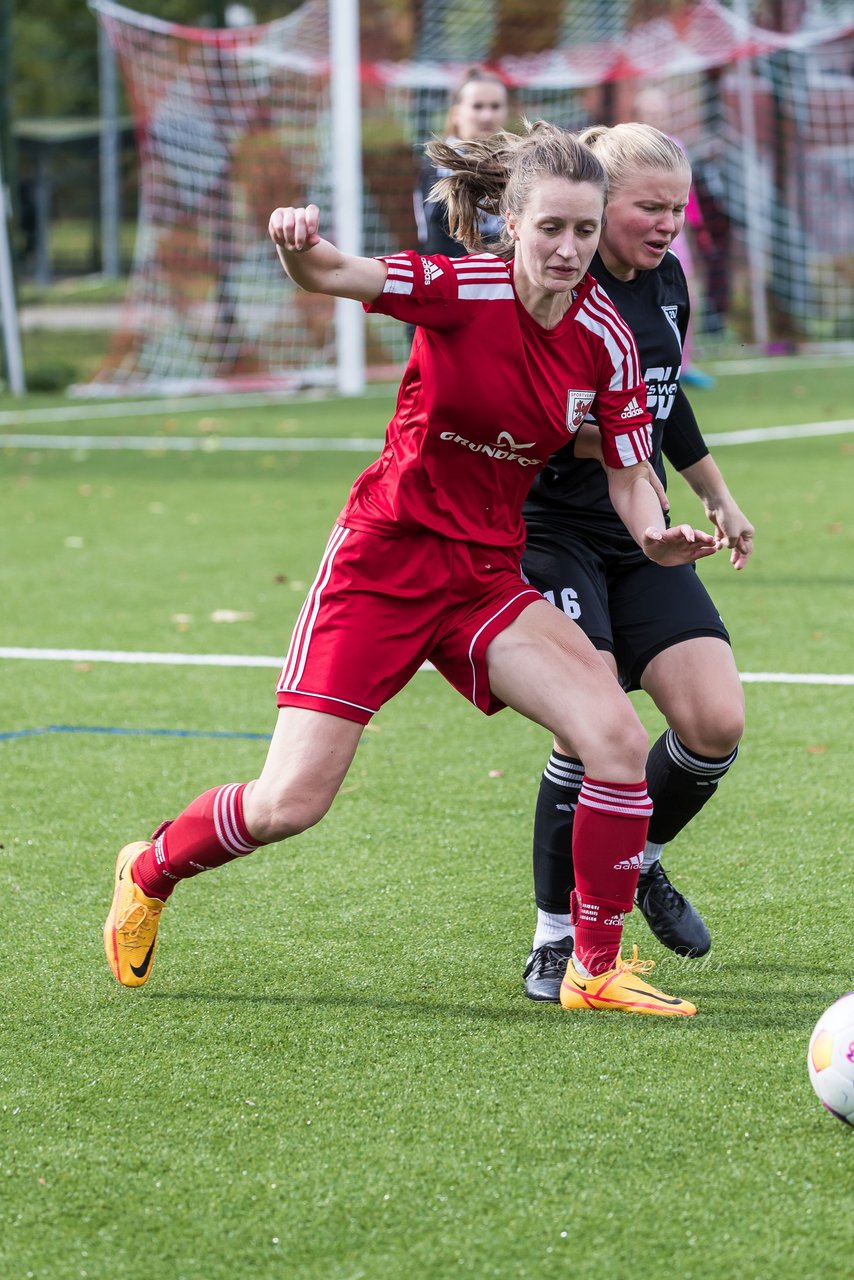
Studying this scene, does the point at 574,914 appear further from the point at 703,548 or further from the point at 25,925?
the point at 25,925

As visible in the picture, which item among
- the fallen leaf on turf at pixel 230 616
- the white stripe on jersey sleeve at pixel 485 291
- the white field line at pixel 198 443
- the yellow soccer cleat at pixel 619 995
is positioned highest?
the white stripe on jersey sleeve at pixel 485 291

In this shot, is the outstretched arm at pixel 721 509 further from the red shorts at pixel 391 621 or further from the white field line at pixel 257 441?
the white field line at pixel 257 441

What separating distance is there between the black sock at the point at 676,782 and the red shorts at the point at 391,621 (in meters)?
0.58

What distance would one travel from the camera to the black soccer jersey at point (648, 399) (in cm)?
400

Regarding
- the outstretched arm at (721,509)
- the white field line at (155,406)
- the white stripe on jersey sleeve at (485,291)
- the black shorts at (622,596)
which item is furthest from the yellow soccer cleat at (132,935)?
the white field line at (155,406)

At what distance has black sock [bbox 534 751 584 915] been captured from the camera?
12.7ft

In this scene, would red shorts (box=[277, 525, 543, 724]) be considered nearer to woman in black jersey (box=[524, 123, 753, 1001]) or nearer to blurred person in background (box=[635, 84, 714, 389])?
woman in black jersey (box=[524, 123, 753, 1001])

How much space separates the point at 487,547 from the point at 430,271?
2.01 feet

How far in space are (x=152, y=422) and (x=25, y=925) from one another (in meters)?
11.7

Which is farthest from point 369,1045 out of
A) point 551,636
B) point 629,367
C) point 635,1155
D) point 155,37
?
point 155,37

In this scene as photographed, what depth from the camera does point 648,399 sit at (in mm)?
4016

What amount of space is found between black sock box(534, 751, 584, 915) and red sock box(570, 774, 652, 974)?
19cm

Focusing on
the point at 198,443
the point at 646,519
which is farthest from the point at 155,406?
the point at 646,519

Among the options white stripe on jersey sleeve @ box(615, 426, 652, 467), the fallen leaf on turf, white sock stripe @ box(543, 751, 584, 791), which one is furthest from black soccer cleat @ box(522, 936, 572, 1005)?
the fallen leaf on turf
